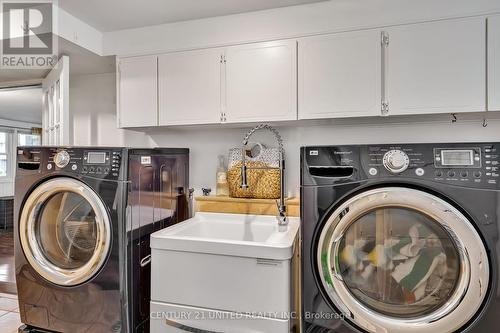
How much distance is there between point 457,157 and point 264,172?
1.20 metres

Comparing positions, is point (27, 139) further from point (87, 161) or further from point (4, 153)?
point (87, 161)

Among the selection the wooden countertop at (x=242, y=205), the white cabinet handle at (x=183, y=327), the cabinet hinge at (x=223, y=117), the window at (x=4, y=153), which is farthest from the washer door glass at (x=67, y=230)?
the window at (x=4, y=153)

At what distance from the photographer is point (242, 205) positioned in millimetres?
2227

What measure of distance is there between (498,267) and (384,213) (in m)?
0.48

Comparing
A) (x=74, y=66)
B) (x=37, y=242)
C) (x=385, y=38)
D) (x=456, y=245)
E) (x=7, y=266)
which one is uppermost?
(x=74, y=66)

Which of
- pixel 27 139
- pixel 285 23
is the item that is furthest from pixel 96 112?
pixel 27 139

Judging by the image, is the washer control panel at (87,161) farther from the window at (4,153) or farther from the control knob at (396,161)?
the window at (4,153)

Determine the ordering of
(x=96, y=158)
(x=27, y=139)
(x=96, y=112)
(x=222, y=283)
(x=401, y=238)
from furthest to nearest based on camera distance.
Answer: (x=27, y=139) → (x=96, y=112) → (x=96, y=158) → (x=222, y=283) → (x=401, y=238)

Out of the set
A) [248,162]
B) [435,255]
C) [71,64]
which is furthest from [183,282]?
[71,64]

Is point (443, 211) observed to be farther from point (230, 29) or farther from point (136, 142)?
point (136, 142)

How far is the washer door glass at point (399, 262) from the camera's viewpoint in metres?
1.34

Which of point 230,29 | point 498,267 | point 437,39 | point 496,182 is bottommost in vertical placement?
point 498,267

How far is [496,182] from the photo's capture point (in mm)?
1264

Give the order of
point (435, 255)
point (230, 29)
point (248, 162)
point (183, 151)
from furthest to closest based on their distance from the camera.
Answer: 1. point (183, 151)
2. point (248, 162)
3. point (230, 29)
4. point (435, 255)
